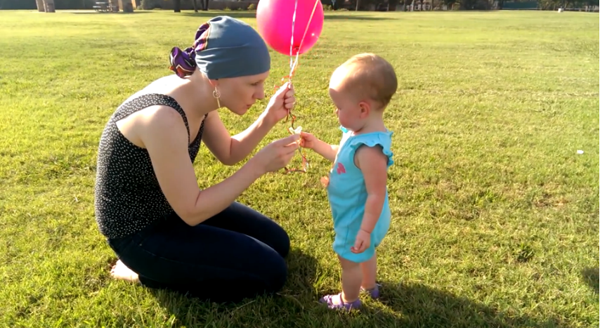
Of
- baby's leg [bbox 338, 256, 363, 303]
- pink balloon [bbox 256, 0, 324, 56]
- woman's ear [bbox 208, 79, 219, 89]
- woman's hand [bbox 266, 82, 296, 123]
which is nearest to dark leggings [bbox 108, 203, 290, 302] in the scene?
baby's leg [bbox 338, 256, 363, 303]

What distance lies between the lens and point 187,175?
1.99 metres

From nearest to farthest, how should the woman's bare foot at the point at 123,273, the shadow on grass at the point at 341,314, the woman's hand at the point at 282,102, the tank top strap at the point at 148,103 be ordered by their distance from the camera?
1. the tank top strap at the point at 148,103
2. the shadow on grass at the point at 341,314
3. the woman's hand at the point at 282,102
4. the woman's bare foot at the point at 123,273

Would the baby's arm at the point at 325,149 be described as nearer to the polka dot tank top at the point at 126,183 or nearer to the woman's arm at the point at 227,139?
the woman's arm at the point at 227,139

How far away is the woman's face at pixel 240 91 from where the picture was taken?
199 centimetres

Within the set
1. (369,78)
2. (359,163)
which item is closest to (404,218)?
(359,163)

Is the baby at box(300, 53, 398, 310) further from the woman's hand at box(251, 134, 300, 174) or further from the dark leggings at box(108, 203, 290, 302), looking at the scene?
the dark leggings at box(108, 203, 290, 302)

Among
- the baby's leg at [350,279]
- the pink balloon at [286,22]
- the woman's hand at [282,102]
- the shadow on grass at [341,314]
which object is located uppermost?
the pink balloon at [286,22]

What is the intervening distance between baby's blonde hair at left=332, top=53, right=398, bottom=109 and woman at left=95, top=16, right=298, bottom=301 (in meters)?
0.36

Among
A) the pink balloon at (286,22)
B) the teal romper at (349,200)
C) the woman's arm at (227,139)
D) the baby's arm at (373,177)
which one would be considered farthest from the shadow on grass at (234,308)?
the pink balloon at (286,22)

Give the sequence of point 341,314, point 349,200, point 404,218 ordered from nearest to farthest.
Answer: point 349,200
point 341,314
point 404,218

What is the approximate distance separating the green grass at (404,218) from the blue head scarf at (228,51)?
1.13 metres

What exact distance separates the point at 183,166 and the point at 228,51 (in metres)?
0.52

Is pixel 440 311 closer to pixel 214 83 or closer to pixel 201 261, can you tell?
pixel 201 261

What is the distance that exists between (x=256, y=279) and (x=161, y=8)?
44643 millimetres
